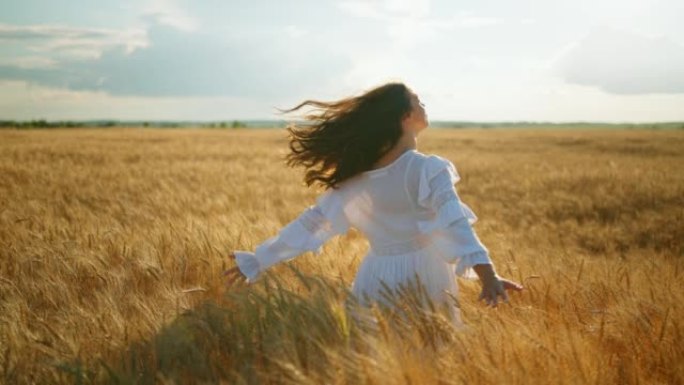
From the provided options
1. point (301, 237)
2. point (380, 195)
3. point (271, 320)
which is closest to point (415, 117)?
point (380, 195)

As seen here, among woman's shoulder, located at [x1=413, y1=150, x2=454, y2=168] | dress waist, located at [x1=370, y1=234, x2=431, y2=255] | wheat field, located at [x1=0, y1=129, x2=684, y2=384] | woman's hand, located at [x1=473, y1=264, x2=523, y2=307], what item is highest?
woman's shoulder, located at [x1=413, y1=150, x2=454, y2=168]

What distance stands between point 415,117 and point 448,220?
0.51 metres

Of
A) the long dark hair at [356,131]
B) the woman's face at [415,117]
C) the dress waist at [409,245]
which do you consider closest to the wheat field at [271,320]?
the dress waist at [409,245]

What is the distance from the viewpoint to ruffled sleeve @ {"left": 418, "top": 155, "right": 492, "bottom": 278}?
89.0 inches

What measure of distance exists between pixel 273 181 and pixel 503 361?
29.3ft

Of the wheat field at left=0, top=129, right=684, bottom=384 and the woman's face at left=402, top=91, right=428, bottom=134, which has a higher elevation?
the woman's face at left=402, top=91, right=428, bottom=134

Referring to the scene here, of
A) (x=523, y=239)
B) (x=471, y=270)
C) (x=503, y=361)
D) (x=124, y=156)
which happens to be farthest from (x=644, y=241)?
(x=124, y=156)

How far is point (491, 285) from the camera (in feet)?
7.18

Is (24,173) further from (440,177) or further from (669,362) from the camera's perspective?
(669,362)

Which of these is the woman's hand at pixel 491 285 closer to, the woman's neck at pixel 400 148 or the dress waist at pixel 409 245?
the dress waist at pixel 409 245

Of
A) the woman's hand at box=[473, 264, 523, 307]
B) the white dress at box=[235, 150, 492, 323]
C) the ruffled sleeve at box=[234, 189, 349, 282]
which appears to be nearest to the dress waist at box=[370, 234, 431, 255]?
the white dress at box=[235, 150, 492, 323]

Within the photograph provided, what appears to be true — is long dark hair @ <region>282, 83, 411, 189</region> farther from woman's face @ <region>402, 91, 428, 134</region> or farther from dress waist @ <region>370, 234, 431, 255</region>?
dress waist @ <region>370, 234, 431, 255</region>

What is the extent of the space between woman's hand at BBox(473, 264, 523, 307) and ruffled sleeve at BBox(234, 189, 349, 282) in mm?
762

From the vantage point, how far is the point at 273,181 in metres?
10.4
